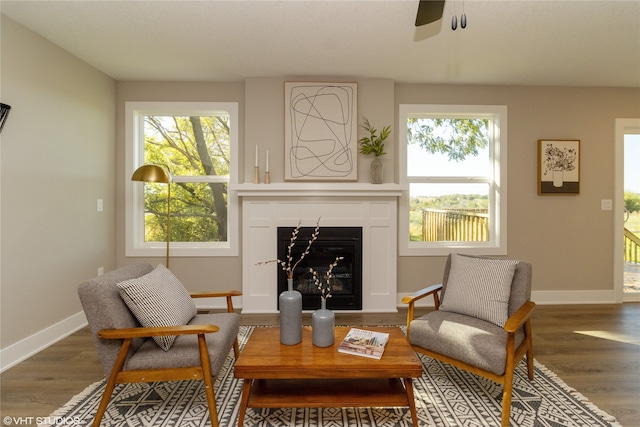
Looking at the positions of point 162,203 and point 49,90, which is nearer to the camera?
point 49,90

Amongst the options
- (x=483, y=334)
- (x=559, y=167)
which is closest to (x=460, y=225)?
(x=559, y=167)

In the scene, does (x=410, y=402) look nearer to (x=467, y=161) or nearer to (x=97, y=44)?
(x=467, y=161)

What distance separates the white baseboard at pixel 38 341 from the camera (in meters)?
2.51

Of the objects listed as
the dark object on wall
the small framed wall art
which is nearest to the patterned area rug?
the dark object on wall

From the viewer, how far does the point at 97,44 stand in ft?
9.95

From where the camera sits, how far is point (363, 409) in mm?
1996

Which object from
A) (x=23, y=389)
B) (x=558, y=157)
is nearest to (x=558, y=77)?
(x=558, y=157)

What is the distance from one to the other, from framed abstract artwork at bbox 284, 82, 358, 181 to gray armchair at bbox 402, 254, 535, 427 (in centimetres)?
181

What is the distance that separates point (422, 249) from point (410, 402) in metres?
2.47

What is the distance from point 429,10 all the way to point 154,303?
7.39ft

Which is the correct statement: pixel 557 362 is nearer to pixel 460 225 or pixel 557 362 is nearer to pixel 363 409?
pixel 363 409

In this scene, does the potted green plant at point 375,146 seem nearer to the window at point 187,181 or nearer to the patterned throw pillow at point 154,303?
the window at point 187,181

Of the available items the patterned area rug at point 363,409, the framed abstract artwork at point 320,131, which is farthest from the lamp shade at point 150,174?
the patterned area rug at point 363,409

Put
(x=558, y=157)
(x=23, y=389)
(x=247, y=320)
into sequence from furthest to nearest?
(x=558, y=157), (x=247, y=320), (x=23, y=389)
